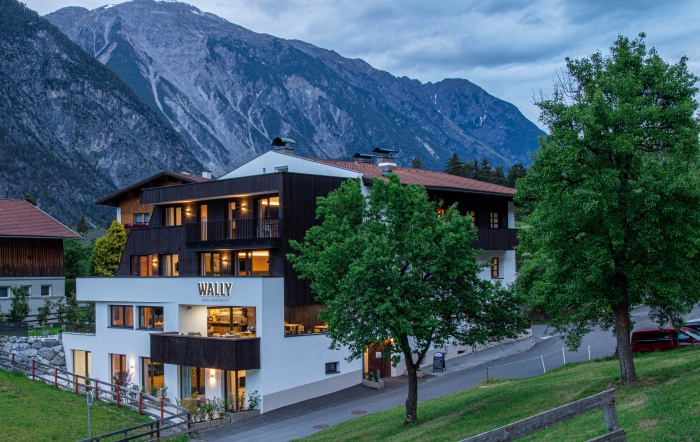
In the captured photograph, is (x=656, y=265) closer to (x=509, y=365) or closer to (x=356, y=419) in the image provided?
(x=356, y=419)

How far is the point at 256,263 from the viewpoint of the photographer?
41094 mm

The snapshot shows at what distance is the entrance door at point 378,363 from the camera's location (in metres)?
39.4

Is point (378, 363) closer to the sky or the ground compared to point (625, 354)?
closer to the ground

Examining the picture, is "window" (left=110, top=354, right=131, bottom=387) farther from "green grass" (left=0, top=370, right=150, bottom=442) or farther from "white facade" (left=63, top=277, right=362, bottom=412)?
"green grass" (left=0, top=370, right=150, bottom=442)

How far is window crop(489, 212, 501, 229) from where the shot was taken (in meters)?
49.7

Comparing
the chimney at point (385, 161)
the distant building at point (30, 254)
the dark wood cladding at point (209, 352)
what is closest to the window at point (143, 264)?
the dark wood cladding at point (209, 352)

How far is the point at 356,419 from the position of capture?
96.4ft

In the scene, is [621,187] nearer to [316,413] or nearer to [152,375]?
[316,413]

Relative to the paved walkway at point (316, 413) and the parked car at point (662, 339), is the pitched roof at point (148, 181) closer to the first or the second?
the paved walkway at point (316, 413)

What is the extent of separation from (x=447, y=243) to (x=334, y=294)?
4.56 metres

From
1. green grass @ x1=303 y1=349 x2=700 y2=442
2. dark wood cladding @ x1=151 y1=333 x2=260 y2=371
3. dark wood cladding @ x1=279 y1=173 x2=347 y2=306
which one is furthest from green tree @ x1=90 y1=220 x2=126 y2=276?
green grass @ x1=303 y1=349 x2=700 y2=442

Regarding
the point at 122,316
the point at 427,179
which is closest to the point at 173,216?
the point at 122,316

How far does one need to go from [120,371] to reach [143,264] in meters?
8.68

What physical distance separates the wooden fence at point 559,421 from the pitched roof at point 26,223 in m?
54.2
